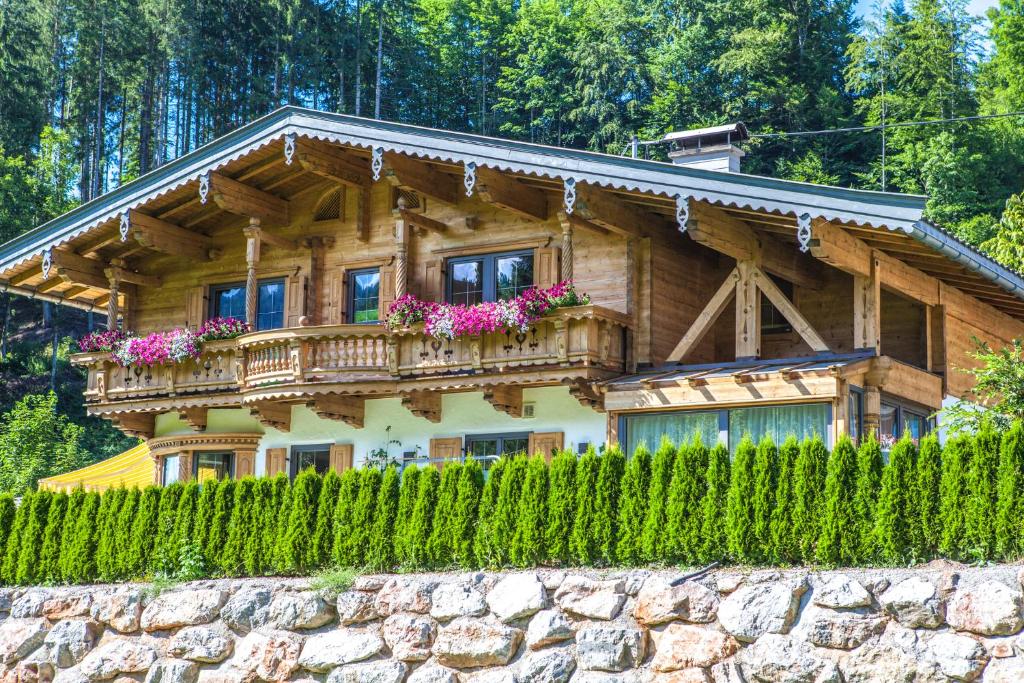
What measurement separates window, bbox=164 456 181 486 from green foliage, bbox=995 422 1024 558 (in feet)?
53.4

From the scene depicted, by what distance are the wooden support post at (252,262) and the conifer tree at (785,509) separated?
11754 millimetres

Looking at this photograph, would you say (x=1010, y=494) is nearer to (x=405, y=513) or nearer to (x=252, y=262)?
(x=405, y=513)

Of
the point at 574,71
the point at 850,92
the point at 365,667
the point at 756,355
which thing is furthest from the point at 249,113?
the point at 365,667

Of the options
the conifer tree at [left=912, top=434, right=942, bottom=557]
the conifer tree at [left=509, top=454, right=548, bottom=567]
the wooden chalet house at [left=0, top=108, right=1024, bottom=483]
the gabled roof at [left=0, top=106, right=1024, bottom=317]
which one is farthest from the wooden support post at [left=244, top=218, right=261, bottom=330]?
the conifer tree at [left=912, top=434, right=942, bottom=557]

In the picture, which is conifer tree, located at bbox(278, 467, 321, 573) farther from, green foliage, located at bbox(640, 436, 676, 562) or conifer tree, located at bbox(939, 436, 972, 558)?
conifer tree, located at bbox(939, 436, 972, 558)

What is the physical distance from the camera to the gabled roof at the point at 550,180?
16953 millimetres

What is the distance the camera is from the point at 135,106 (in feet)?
193

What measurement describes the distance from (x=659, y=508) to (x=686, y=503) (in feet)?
0.96

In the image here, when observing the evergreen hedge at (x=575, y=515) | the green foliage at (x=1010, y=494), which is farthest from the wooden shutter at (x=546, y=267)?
the green foliage at (x=1010, y=494)

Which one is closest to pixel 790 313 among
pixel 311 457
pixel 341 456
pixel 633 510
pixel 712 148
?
pixel 712 148

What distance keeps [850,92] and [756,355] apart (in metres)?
35.6

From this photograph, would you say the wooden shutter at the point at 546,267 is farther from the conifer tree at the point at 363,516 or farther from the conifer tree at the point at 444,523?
the conifer tree at the point at 444,523

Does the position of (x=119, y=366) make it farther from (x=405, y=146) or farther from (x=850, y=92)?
(x=850, y=92)

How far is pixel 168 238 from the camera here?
2414 centimetres
